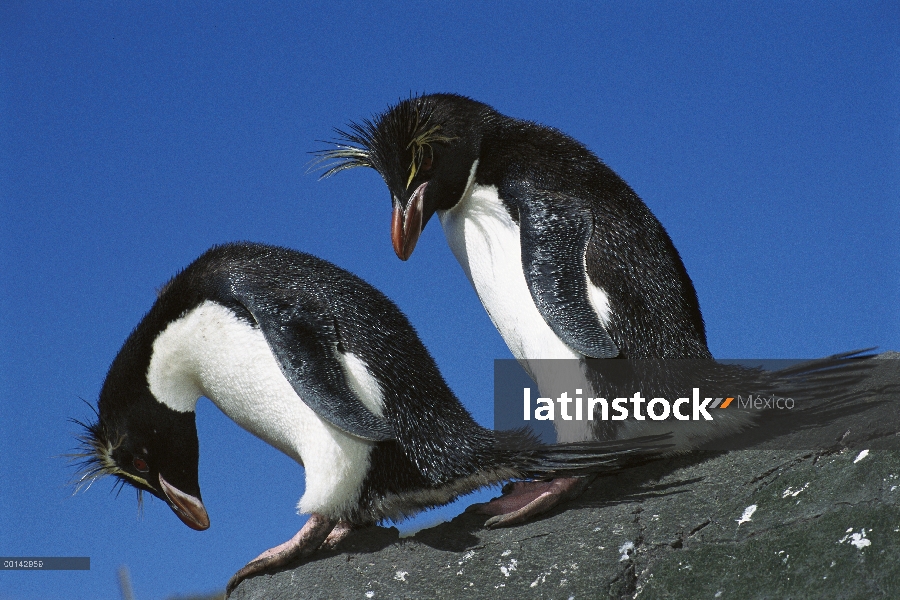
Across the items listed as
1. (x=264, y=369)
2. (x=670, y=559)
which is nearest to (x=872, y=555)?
(x=670, y=559)

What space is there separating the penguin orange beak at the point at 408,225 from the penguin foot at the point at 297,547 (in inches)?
35.3

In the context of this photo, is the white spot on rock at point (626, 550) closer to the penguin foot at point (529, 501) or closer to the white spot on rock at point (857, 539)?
the penguin foot at point (529, 501)

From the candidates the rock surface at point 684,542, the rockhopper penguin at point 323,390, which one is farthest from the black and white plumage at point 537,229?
the rock surface at point 684,542

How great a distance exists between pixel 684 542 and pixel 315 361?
3.81ft

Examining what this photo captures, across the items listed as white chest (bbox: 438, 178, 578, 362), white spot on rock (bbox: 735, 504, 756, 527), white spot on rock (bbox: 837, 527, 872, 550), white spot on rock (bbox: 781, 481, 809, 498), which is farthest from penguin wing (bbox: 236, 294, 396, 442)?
white spot on rock (bbox: 837, 527, 872, 550)

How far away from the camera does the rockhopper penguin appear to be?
2756 millimetres

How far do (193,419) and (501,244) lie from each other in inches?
46.9

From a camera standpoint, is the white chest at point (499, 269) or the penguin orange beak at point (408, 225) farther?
the penguin orange beak at point (408, 225)

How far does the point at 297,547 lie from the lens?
2889mm

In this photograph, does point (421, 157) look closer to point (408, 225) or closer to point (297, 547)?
point (408, 225)

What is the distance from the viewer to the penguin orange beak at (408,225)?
10.3ft

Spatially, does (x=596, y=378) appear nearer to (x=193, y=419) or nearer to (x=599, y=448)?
(x=599, y=448)

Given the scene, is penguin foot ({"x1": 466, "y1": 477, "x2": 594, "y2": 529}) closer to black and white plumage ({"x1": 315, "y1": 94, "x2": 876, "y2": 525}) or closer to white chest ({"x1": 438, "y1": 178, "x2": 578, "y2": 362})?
black and white plumage ({"x1": 315, "y1": 94, "x2": 876, "y2": 525})

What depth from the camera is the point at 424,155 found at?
3.17 metres
